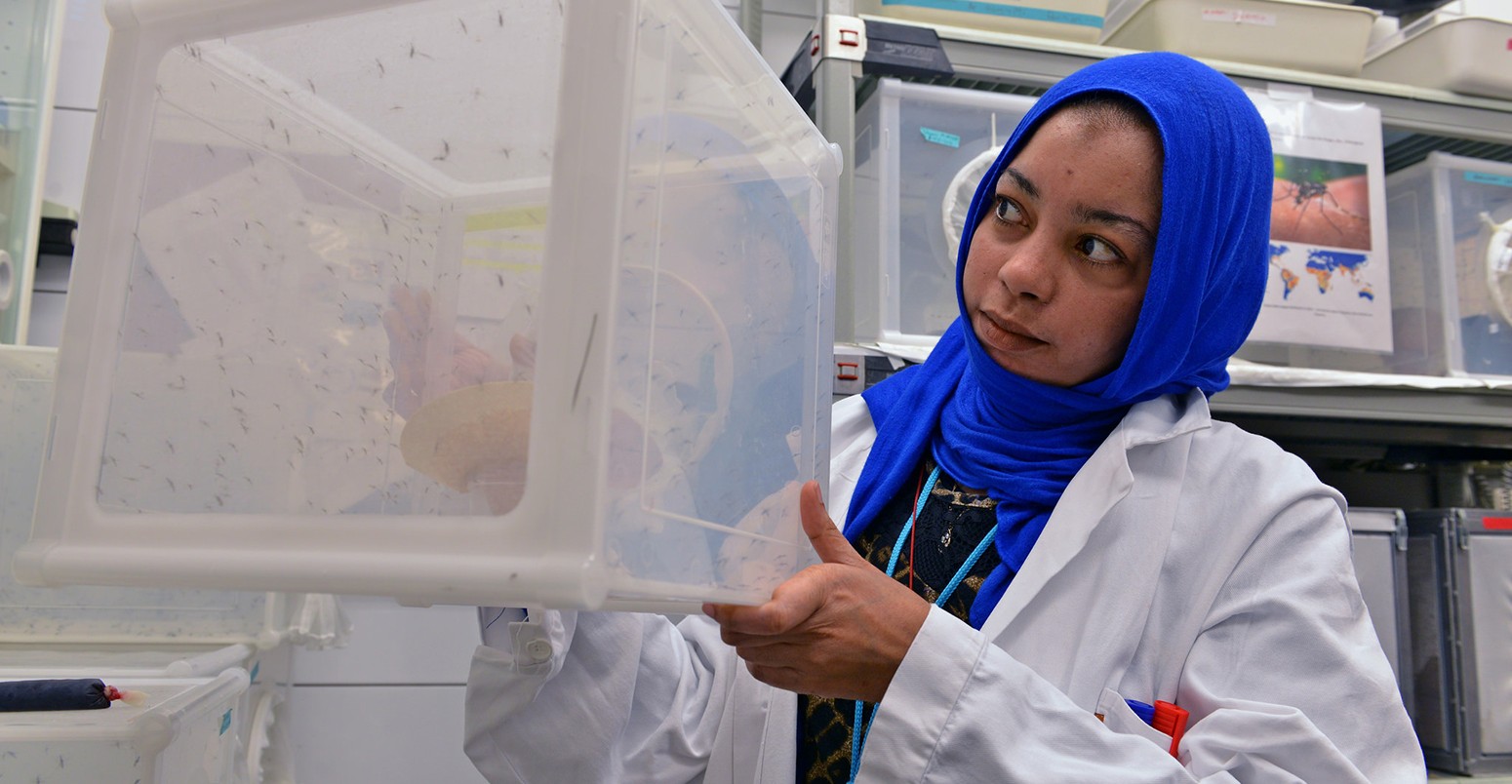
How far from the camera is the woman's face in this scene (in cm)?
87

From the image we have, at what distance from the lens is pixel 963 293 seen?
97 cm

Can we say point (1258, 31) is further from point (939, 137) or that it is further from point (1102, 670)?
point (1102, 670)

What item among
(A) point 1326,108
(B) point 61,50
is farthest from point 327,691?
(A) point 1326,108

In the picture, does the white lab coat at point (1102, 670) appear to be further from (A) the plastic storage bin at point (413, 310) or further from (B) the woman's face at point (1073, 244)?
(A) the plastic storage bin at point (413, 310)

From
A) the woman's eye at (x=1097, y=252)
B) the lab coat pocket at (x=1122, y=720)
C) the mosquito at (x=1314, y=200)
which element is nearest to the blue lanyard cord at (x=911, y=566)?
the lab coat pocket at (x=1122, y=720)

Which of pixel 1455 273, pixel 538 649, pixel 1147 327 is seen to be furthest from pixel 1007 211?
pixel 1455 273

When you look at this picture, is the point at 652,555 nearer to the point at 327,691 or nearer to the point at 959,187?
the point at 959,187

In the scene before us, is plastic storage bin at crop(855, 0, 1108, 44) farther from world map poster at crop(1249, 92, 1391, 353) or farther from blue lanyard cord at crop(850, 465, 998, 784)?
blue lanyard cord at crop(850, 465, 998, 784)

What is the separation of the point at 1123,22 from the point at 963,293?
3.41ft

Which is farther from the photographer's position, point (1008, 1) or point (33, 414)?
point (1008, 1)

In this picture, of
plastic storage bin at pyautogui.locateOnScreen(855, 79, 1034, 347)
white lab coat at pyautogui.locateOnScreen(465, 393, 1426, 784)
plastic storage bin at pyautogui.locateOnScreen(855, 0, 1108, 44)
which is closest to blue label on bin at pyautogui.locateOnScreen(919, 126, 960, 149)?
plastic storage bin at pyautogui.locateOnScreen(855, 79, 1034, 347)

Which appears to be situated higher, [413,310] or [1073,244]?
[1073,244]

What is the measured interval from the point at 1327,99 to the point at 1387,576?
77 cm

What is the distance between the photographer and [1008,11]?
5.33ft
